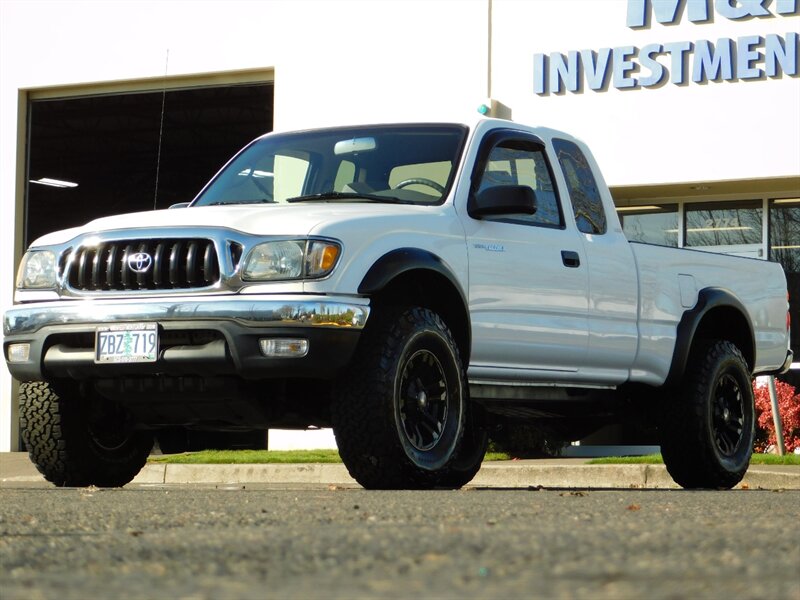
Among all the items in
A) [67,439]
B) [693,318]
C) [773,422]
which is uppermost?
[693,318]

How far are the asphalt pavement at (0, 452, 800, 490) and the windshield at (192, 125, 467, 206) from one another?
3.51 metres

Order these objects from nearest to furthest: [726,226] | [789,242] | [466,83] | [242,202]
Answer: [242,202] < [789,242] < [726,226] < [466,83]

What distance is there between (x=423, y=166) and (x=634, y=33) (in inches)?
378

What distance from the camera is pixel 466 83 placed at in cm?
1811

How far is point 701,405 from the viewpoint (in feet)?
30.3

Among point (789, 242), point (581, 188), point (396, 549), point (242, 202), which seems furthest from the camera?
point (789, 242)

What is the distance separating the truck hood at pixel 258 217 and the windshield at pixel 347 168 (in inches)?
14.6

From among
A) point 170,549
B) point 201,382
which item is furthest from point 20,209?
point 170,549

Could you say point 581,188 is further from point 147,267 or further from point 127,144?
point 127,144

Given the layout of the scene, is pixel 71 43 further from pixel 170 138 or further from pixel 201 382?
pixel 201 382

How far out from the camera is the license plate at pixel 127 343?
23.3ft

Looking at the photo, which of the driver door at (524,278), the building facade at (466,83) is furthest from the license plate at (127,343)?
the building facade at (466,83)

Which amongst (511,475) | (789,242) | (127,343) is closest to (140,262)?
(127,343)

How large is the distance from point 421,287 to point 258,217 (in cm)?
93
